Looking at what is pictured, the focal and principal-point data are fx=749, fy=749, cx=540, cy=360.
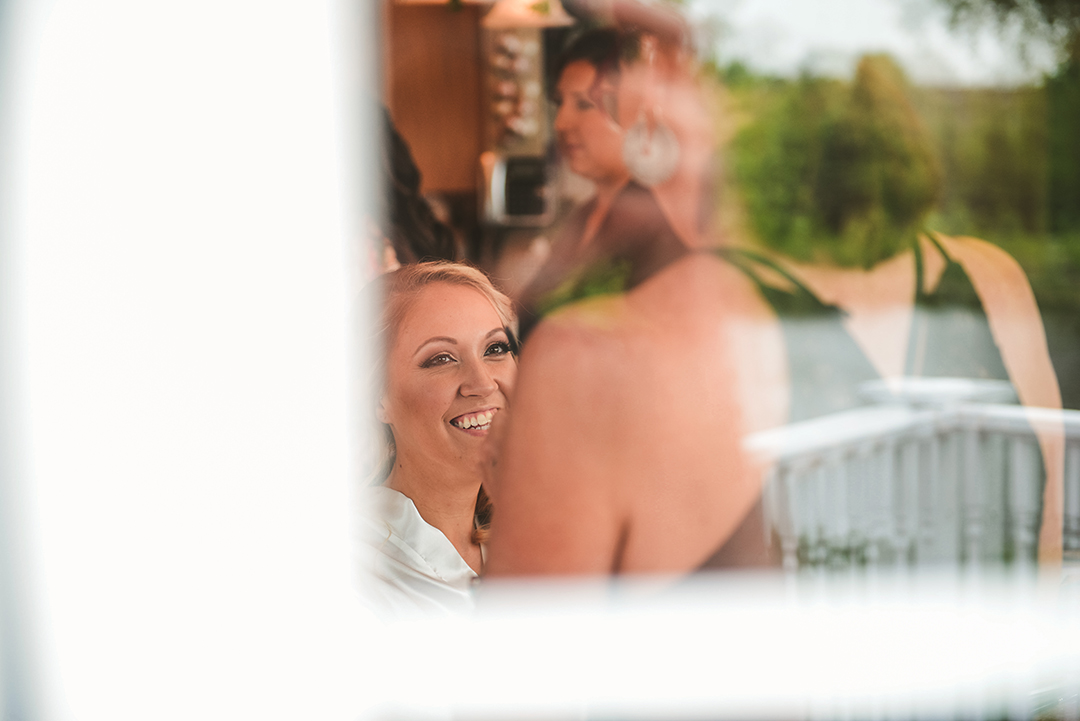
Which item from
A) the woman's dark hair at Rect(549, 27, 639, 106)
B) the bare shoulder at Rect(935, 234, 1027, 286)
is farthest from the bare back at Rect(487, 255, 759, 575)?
the bare shoulder at Rect(935, 234, 1027, 286)

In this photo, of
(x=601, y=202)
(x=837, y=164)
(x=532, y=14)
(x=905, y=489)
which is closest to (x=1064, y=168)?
(x=837, y=164)

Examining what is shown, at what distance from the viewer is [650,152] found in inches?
36.8

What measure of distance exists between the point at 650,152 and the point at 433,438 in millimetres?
444

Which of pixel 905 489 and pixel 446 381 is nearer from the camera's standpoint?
pixel 446 381

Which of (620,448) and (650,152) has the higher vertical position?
(650,152)

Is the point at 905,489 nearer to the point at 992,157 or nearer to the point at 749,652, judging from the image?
the point at 749,652

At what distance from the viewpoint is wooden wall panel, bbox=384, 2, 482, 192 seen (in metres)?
0.92

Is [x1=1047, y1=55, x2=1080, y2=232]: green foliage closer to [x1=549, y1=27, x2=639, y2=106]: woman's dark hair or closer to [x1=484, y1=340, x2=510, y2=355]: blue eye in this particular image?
[x1=549, y1=27, x2=639, y2=106]: woman's dark hair

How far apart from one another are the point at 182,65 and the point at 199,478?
1.32 ft

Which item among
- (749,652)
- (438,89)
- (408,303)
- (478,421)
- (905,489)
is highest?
(438,89)

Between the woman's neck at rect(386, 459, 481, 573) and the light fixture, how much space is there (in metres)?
0.58

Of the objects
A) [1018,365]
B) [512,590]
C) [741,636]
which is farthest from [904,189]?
[512,590]

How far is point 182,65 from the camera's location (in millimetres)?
730

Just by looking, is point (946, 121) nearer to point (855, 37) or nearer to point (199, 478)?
point (855, 37)
